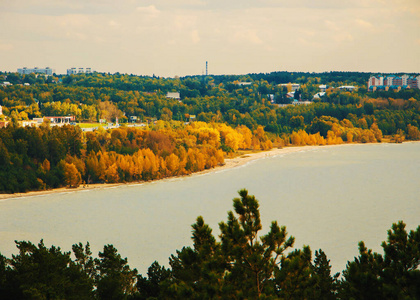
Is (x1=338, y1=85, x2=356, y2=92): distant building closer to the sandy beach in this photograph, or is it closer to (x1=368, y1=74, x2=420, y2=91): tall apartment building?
(x1=368, y1=74, x2=420, y2=91): tall apartment building

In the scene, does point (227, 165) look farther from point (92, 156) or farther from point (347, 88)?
point (347, 88)

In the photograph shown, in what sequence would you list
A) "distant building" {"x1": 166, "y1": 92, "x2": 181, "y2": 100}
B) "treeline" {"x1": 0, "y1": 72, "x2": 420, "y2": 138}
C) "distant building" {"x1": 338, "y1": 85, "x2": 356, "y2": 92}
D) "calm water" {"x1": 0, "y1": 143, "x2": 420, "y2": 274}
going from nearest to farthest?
"calm water" {"x1": 0, "y1": 143, "x2": 420, "y2": 274}
"treeline" {"x1": 0, "y1": 72, "x2": 420, "y2": 138}
"distant building" {"x1": 166, "y1": 92, "x2": 181, "y2": 100}
"distant building" {"x1": 338, "y1": 85, "x2": 356, "y2": 92}

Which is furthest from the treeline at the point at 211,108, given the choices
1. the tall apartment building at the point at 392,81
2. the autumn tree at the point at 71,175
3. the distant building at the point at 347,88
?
the autumn tree at the point at 71,175

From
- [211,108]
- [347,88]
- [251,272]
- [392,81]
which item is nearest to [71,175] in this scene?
[251,272]

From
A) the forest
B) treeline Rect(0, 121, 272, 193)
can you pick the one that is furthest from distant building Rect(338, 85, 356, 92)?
treeline Rect(0, 121, 272, 193)

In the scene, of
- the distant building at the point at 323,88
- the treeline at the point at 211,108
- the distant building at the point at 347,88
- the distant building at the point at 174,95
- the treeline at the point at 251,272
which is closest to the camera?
the treeline at the point at 251,272

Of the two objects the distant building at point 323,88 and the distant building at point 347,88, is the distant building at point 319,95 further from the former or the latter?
the distant building at point 323,88
